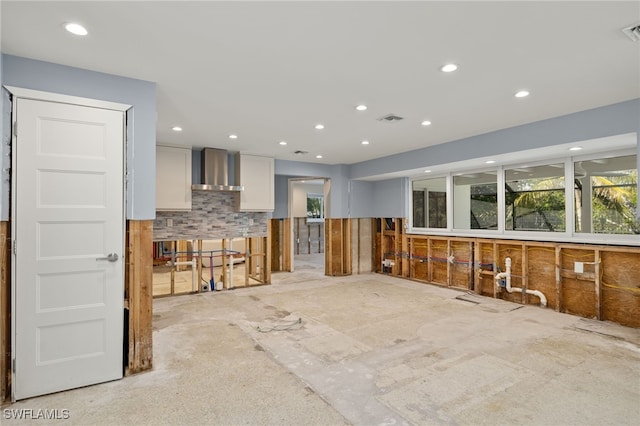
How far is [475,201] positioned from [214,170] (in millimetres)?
4854

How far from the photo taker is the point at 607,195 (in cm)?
464

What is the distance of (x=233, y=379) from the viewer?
2.84m

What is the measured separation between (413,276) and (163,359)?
544 cm

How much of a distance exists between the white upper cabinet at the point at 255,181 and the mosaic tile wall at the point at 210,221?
0.83ft

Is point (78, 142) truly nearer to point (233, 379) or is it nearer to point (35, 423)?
point (35, 423)

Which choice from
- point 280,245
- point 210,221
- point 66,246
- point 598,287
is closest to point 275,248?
point 280,245

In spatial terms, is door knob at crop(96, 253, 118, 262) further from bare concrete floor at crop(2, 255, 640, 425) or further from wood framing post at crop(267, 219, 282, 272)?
wood framing post at crop(267, 219, 282, 272)

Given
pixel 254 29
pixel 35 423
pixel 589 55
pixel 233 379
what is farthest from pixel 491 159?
pixel 35 423

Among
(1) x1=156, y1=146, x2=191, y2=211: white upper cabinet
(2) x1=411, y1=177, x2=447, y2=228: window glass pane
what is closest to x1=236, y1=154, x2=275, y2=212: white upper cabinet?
(1) x1=156, y1=146, x2=191, y2=211: white upper cabinet

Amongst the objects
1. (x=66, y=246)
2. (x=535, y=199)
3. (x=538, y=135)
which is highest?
(x=538, y=135)

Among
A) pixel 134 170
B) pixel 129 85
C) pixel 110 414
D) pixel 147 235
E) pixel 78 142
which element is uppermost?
pixel 129 85

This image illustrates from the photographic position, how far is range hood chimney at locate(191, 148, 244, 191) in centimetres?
604

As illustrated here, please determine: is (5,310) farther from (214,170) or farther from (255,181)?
(255,181)

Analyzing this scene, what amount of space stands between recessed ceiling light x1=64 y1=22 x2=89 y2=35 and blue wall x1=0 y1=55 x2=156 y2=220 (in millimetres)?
632
